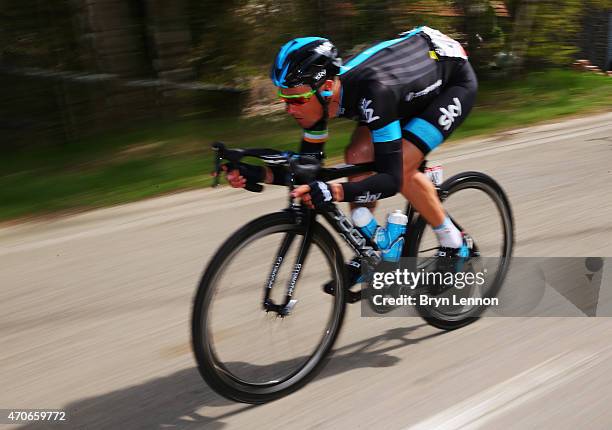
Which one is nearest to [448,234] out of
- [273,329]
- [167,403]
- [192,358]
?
[273,329]

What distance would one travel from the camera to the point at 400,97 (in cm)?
345

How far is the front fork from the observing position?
3.31 meters

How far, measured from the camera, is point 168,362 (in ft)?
12.5

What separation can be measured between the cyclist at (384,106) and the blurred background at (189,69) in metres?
4.82

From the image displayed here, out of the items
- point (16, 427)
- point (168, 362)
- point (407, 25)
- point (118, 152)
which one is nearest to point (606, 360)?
point (168, 362)

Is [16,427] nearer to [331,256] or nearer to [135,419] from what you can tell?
[135,419]

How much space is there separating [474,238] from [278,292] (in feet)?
4.54

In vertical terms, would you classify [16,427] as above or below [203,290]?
below

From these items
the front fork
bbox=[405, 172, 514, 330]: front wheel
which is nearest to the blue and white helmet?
the front fork

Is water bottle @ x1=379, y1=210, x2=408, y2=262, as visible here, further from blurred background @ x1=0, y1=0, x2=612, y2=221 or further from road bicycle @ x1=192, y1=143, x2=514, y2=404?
blurred background @ x1=0, y1=0, x2=612, y2=221

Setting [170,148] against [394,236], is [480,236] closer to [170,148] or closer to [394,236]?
[394,236]

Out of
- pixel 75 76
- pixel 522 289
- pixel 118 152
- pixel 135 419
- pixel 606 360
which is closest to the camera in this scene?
pixel 135 419

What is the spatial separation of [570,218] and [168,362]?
11.4 ft

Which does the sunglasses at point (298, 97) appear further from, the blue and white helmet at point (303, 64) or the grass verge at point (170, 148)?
the grass verge at point (170, 148)
